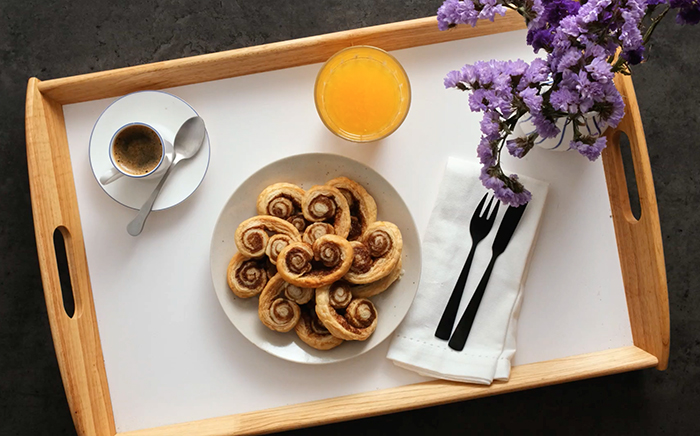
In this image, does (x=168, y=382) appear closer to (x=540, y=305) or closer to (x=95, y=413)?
(x=95, y=413)

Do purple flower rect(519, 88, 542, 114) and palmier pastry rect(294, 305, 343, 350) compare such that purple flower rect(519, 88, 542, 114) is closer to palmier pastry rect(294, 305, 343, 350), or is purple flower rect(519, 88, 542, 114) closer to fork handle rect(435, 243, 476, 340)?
fork handle rect(435, 243, 476, 340)

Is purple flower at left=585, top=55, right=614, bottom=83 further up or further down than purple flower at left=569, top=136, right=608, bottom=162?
further up

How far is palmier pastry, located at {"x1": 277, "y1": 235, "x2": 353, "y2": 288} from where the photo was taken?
→ 4.07 feet

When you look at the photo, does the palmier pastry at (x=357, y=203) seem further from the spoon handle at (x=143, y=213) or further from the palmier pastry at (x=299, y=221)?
the spoon handle at (x=143, y=213)

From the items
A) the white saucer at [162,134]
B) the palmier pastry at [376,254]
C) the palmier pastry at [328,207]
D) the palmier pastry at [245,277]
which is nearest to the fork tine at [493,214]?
the palmier pastry at [376,254]

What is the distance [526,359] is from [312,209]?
661 millimetres

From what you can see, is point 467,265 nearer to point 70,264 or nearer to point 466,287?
point 466,287

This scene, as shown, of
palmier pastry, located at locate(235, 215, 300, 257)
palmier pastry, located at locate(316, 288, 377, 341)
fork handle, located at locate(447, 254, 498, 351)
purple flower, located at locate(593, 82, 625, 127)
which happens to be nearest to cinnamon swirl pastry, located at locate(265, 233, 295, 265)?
palmier pastry, located at locate(235, 215, 300, 257)

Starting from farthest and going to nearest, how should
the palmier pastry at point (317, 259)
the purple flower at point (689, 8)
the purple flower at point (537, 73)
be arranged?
1. the palmier pastry at point (317, 259)
2. the purple flower at point (537, 73)
3. the purple flower at point (689, 8)

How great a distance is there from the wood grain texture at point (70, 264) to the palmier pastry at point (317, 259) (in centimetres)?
51

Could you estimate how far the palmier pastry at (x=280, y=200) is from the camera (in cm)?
131

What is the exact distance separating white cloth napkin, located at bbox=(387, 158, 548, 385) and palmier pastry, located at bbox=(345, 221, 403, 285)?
0.13 meters

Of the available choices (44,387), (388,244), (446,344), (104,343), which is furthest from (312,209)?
(44,387)

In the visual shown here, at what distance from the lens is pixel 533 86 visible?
1.01 m
